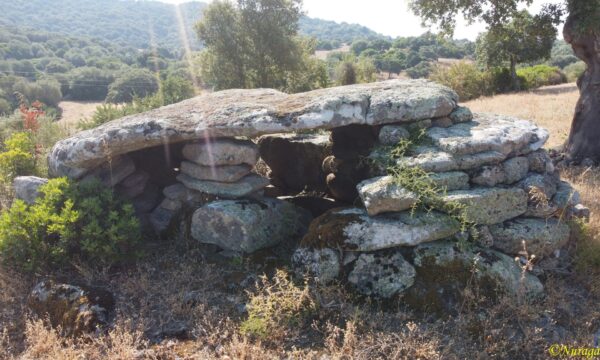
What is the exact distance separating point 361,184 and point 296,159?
9.52ft

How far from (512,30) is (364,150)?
9.32 m

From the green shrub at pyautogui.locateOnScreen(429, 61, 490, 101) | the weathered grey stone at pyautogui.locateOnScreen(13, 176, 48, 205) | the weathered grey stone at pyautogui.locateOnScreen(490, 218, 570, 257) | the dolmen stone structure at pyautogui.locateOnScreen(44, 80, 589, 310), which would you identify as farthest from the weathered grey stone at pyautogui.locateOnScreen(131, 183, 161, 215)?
the green shrub at pyautogui.locateOnScreen(429, 61, 490, 101)

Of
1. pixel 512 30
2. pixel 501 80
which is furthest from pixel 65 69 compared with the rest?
pixel 512 30

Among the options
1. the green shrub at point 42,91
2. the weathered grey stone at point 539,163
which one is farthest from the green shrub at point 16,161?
the green shrub at point 42,91

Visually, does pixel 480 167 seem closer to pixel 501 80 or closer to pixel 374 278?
pixel 374 278

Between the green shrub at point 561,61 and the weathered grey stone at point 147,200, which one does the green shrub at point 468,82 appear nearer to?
the weathered grey stone at point 147,200

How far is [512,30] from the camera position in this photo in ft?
42.2

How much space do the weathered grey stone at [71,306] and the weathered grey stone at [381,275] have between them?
3057 mm

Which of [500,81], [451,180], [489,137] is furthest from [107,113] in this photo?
[500,81]

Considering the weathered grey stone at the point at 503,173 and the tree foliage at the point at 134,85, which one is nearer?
the weathered grey stone at the point at 503,173

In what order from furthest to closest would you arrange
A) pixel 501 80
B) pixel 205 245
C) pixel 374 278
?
pixel 501 80 → pixel 205 245 → pixel 374 278

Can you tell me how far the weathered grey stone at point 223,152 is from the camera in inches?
259

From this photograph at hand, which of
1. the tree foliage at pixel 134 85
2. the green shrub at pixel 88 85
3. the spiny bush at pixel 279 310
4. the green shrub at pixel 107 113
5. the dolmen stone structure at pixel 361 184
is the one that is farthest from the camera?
the green shrub at pixel 88 85

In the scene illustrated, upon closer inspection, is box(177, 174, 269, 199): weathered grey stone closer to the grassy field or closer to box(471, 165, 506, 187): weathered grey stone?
the grassy field
